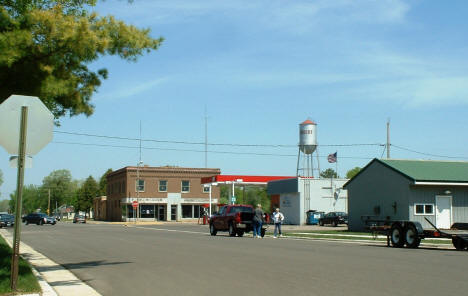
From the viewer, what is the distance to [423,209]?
34.5 m

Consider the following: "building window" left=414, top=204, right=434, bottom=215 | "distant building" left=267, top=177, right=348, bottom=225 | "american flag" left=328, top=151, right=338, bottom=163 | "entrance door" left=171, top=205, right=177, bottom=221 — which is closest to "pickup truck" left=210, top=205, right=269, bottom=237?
"building window" left=414, top=204, right=434, bottom=215

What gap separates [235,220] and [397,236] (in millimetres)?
11159

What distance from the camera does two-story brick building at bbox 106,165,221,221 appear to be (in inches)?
3243

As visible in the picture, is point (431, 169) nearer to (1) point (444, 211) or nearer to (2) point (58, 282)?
(1) point (444, 211)

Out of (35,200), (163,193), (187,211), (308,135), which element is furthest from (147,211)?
(35,200)

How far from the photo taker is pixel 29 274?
11.7 m

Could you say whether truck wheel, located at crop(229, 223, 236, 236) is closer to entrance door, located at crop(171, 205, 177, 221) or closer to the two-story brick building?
the two-story brick building

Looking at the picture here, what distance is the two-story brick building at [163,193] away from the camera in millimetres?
82375

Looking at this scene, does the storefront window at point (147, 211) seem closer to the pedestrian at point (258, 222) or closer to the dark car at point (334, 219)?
the dark car at point (334, 219)

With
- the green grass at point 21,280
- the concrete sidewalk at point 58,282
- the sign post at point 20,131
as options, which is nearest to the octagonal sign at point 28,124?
the sign post at point 20,131

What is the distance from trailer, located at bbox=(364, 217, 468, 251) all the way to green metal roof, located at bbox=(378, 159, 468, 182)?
1115 cm

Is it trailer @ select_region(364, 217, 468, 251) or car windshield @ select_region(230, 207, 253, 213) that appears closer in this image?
trailer @ select_region(364, 217, 468, 251)

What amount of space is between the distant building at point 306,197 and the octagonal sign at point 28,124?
46.6 metres

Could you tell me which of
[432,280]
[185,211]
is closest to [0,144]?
[432,280]
